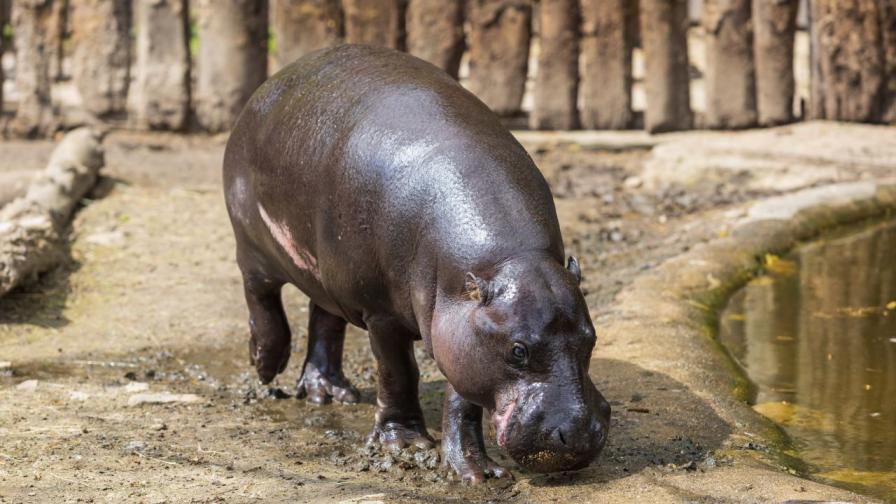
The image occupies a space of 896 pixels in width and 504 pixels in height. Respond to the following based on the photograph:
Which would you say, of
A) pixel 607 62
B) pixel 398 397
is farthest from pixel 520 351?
pixel 607 62

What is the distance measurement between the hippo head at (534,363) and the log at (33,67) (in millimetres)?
7861

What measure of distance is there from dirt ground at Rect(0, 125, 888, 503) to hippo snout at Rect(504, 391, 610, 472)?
19 centimetres

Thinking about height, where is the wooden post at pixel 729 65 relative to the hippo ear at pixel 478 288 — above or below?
above

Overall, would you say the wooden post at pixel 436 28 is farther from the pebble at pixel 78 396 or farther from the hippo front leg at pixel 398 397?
the hippo front leg at pixel 398 397

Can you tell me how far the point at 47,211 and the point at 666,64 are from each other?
518 cm

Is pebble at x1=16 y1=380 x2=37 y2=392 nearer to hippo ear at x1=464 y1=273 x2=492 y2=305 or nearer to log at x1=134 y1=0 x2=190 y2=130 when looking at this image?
hippo ear at x1=464 y1=273 x2=492 y2=305

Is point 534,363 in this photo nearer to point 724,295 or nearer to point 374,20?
point 724,295

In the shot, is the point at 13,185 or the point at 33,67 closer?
the point at 13,185

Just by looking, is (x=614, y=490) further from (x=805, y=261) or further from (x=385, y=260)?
(x=805, y=261)

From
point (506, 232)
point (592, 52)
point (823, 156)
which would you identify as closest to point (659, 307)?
point (506, 232)

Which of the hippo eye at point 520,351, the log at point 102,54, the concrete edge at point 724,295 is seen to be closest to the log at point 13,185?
the log at point 102,54

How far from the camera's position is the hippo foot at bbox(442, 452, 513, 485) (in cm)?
414

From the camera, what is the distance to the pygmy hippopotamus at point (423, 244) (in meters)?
3.71

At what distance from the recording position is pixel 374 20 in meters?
10.5
